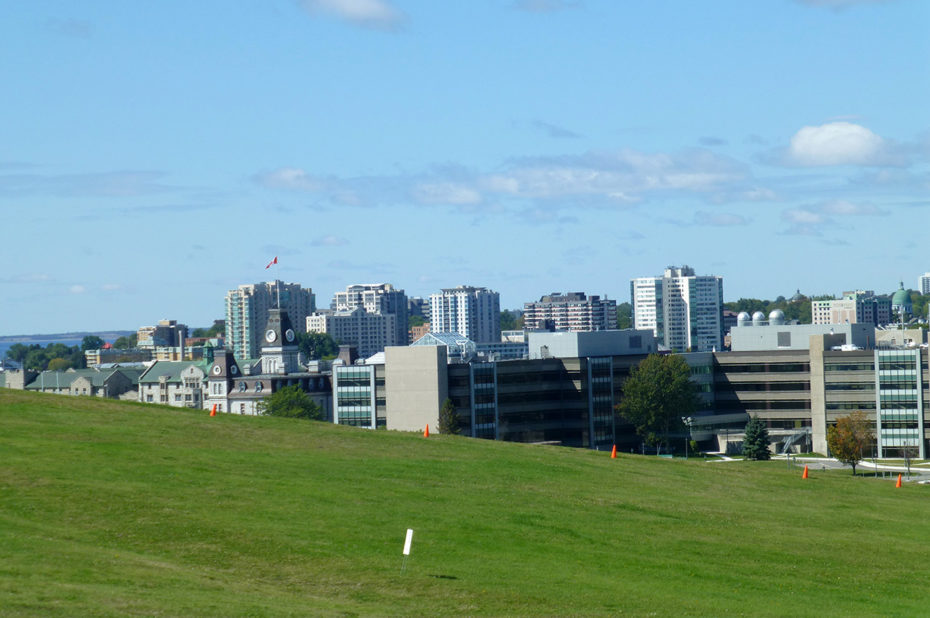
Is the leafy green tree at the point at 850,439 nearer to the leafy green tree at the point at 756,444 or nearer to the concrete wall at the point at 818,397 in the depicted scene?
the leafy green tree at the point at 756,444

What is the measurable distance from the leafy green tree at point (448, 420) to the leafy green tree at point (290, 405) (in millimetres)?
42912

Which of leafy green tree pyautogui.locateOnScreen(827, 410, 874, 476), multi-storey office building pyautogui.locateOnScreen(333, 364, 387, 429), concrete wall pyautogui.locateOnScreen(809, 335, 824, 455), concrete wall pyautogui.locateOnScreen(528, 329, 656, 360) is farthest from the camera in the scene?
concrete wall pyautogui.locateOnScreen(528, 329, 656, 360)

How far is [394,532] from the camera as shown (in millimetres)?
43031

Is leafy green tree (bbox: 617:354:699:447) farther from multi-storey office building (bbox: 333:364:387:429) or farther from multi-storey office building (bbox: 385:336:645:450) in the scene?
multi-storey office building (bbox: 333:364:387:429)

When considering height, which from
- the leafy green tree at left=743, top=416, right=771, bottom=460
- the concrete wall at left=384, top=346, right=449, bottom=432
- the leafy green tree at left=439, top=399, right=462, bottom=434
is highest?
the concrete wall at left=384, top=346, right=449, bottom=432

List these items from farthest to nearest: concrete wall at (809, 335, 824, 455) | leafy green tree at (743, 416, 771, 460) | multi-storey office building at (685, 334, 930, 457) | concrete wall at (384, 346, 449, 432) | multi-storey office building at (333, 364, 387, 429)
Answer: multi-storey office building at (333, 364, 387, 429) < concrete wall at (809, 335, 824, 455) < multi-storey office building at (685, 334, 930, 457) < concrete wall at (384, 346, 449, 432) < leafy green tree at (743, 416, 771, 460)

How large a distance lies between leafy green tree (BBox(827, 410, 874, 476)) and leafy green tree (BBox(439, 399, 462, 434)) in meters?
42.1

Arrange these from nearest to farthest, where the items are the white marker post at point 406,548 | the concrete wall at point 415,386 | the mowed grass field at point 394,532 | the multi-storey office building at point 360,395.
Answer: the mowed grass field at point 394,532
the white marker post at point 406,548
the concrete wall at point 415,386
the multi-storey office building at point 360,395

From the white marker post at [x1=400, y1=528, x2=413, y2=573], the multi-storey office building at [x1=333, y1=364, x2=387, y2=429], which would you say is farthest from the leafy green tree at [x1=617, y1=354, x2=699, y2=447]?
the white marker post at [x1=400, y1=528, x2=413, y2=573]

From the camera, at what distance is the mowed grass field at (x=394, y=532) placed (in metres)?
34.8

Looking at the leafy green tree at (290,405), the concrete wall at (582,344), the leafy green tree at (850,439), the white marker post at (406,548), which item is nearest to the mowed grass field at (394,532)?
the white marker post at (406,548)

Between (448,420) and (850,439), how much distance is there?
148 ft

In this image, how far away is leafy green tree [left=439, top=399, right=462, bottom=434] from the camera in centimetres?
14700

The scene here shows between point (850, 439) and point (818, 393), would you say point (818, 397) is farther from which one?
point (850, 439)
